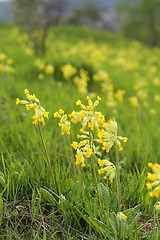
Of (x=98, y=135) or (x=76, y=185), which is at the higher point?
(x=98, y=135)

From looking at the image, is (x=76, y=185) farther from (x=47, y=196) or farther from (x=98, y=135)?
(x=98, y=135)

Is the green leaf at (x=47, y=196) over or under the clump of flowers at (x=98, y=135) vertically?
under

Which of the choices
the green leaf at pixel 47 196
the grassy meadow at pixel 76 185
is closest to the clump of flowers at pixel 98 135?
the grassy meadow at pixel 76 185

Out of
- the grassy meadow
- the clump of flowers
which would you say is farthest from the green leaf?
the clump of flowers

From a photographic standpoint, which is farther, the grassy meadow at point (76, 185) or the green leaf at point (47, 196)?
the green leaf at point (47, 196)

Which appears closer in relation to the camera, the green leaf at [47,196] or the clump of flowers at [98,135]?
the clump of flowers at [98,135]

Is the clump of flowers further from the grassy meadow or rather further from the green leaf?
the green leaf

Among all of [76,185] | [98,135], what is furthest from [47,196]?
[98,135]

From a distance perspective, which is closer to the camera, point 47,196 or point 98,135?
point 98,135

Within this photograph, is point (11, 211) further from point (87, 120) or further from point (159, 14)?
point (159, 14)

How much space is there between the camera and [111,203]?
251cm

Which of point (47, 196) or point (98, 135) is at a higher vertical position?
point (98, 135)

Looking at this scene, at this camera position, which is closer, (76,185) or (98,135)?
(98,135)

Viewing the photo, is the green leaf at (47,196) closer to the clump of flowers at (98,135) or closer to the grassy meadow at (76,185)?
the grassy meadow at (76,185)
